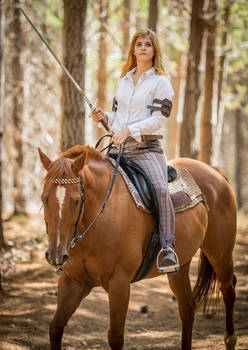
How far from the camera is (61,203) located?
11.3ft

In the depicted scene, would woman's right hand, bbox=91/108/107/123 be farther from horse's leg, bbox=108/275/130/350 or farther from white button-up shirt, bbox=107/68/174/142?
horse's leg, bbox=108/275/130/350

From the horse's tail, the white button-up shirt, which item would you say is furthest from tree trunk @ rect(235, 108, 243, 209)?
the white button-up shirt

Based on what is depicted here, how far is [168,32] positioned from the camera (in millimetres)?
15398

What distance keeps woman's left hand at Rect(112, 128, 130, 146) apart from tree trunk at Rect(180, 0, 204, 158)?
601cm

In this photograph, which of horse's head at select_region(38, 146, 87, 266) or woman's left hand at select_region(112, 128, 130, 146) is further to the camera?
woman's left hand at select_region(112, 128, 130, 146)

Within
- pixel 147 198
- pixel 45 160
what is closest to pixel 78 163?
pixel 45 160

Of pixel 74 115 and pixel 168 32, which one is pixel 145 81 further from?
pixel 168 32

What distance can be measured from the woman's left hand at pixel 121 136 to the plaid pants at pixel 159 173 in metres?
0.37

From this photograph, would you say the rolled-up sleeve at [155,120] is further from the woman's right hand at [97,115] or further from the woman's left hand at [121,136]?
the woman's right hand at [97,115]

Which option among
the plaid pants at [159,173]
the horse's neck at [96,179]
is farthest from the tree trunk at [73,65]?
the horse's neck at [96,179]

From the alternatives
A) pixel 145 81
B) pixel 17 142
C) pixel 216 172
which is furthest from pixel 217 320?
pixel 17 142

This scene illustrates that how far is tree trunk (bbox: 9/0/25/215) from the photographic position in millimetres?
12323

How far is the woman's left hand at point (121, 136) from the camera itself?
160 inches

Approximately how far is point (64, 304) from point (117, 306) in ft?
1.54
